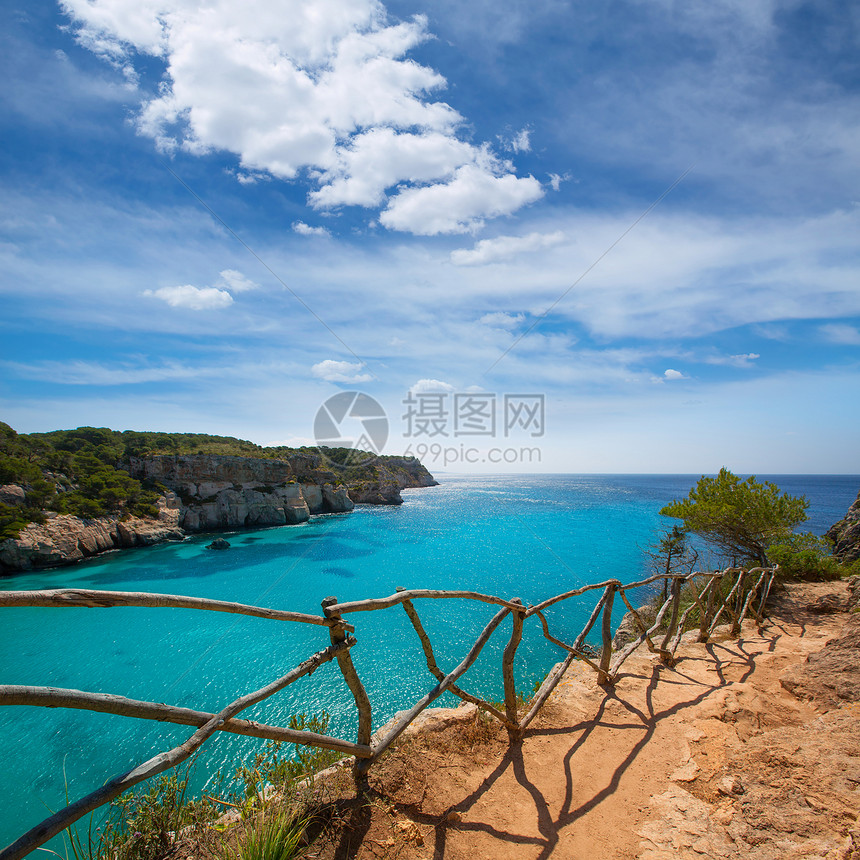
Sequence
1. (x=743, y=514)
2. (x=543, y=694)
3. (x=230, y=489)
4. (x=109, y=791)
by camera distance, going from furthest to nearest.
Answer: (x=230, y=489) < (x=743, y=514) < (x=543, y=694) < (x=109, y=791)

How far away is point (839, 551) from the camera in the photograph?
1335cm

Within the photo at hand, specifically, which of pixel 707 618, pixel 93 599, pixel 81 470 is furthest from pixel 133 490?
pixel 707 618

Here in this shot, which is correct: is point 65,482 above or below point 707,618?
above

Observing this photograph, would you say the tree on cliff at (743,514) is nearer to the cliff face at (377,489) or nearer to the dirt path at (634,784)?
the dirt path at (634,784)

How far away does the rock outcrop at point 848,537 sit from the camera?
41.4 feet

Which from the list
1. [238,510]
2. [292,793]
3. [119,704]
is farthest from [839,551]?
[238,510]

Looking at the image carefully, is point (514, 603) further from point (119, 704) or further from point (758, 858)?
point (119, 704)

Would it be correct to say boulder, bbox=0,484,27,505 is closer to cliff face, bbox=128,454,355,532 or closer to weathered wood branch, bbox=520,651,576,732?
cliff face, bbox=128,454,355,532

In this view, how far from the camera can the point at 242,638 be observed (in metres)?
15.0

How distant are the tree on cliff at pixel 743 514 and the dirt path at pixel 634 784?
10035 mm

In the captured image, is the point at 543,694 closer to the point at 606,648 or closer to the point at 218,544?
the point at 606,648

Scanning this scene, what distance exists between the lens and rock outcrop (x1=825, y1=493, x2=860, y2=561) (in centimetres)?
1262

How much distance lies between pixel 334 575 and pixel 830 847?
961 inches

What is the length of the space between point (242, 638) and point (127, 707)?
16.1 m
